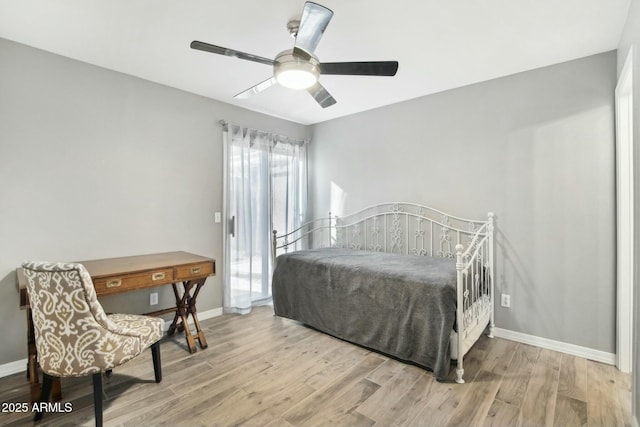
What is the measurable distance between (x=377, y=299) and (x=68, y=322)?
6.68 feet

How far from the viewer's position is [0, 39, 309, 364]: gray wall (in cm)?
232

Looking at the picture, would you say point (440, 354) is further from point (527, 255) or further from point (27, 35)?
point (27, 35)

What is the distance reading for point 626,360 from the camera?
2238mm

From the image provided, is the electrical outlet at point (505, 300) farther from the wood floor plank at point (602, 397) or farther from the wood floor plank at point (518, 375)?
the wood floor plank at point (602, 397)

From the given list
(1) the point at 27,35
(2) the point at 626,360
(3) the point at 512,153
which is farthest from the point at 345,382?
(1) the point at 27,35

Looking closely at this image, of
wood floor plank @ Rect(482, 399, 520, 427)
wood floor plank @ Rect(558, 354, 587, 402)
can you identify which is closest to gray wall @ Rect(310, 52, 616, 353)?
wood floor plank @ Rect(558, 354, 587, 402)

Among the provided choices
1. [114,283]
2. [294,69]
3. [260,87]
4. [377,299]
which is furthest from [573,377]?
[114,283]

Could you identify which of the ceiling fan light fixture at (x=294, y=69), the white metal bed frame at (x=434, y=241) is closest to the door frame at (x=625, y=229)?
the white metal bed frame at (x=434, y=241)

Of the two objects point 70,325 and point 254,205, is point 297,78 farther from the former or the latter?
point 254,205

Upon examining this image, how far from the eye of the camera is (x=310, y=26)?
1.59 metres

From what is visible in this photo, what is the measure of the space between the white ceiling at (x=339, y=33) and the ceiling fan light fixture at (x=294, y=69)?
1.05ft

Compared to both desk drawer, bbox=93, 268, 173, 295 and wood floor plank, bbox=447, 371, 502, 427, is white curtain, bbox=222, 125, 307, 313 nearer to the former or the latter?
desk drawer, bbox=93, 268, 173, 295

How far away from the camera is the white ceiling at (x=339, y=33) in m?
1.91

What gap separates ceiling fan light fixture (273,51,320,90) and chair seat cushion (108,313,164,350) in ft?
6.03
